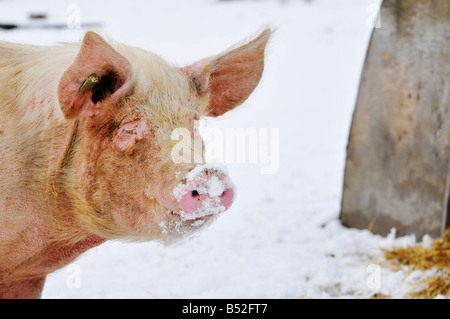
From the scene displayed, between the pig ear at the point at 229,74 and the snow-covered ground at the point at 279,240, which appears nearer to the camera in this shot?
the pig ear at the point at 229,74

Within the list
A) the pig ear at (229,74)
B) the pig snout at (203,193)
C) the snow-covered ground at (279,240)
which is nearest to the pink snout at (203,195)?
the pig snout at (203,193)

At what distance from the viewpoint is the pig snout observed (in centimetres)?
188

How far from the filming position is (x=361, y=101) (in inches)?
177

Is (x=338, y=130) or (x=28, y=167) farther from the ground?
(x=28, y=167)

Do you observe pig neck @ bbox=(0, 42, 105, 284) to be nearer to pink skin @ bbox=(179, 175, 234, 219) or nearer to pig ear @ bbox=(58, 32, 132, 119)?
pig ear @ bbox=(58, 32, 132, 119)

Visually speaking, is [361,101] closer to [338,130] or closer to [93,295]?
[93,295]

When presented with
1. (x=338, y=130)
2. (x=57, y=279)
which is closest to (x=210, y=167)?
(x=57, y=279)

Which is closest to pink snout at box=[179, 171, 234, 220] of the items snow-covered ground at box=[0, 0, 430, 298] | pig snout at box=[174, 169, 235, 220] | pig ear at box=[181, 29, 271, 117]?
pig snout at box=[174, 169, 235, 220]

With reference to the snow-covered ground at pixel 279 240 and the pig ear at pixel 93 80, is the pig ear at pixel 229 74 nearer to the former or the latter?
the snow-covered ground at pixel 279 240

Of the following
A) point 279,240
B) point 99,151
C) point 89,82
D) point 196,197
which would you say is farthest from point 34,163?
point 279,240

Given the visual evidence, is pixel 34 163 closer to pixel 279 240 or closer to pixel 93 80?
pixel 93 80

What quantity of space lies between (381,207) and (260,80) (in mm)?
2272

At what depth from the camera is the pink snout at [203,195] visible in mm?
1877

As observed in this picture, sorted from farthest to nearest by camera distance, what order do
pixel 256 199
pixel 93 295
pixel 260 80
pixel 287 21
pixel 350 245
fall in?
pixel 287 21 < pixel 256 199 < pixel 350 245 < pixel 93 295 < pixel 260 80
